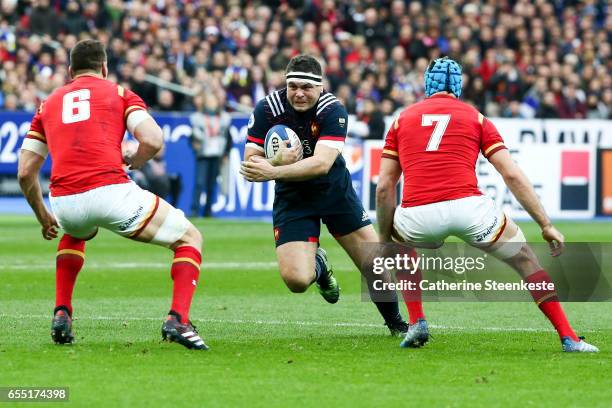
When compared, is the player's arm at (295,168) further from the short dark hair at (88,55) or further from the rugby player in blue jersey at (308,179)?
the short dark hair at (88,55)

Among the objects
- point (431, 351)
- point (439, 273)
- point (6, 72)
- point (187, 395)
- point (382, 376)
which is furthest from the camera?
point (6, 72)

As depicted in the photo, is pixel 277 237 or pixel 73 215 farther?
pixel 277 237

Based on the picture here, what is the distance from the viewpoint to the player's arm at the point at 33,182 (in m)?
8.96

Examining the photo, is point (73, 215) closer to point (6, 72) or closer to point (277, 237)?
point (277, 237)

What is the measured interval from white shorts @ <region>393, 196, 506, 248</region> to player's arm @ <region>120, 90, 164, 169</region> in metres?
1.74

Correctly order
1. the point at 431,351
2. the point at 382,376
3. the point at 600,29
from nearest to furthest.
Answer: the point at 382,376 < the point at 431,351 < the point at 600,29

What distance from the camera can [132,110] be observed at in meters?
8.84

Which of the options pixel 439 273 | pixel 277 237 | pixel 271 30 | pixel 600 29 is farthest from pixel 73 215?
pixel 600 29

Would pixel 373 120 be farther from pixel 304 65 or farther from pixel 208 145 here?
pixel 304 65

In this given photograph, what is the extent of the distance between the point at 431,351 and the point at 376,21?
73.2ft

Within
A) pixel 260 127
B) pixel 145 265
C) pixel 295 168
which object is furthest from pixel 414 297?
pixel 145 265

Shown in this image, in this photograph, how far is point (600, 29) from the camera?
32.4 meters

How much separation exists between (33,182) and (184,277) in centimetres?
126

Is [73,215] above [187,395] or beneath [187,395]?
above
